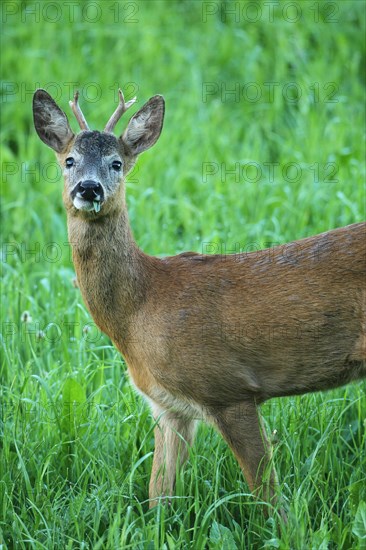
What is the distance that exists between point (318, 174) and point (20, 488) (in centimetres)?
380

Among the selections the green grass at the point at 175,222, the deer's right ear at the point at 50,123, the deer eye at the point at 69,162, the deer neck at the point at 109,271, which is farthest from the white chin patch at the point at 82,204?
the green grass at the point at 175,222

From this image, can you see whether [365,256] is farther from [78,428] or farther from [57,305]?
[57,305]

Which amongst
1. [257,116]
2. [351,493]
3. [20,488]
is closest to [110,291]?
[20,488]

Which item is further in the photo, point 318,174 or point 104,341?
point 318,174

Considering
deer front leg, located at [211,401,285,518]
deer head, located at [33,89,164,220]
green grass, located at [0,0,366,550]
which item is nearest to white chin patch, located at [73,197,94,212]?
deer head, located at [33,89,164,220]

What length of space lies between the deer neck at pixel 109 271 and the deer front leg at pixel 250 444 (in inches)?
26.1

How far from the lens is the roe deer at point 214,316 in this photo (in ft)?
14.5

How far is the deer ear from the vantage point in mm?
5020

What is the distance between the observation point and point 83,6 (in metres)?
9.83

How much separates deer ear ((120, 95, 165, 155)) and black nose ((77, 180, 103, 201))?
0.57 metres

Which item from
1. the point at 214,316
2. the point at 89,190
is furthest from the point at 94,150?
the point at 214,316

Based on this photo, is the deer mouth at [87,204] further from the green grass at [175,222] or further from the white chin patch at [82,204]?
the green grass at [175,222]

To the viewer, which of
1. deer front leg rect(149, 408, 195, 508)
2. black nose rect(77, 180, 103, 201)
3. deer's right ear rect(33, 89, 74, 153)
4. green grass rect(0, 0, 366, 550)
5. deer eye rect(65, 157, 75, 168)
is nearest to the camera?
green grass rect(0, 0, 366, 550)

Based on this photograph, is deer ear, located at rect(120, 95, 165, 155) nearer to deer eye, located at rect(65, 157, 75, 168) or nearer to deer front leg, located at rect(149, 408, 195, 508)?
deer eye, located at rect(65, 157, 75, 168)
